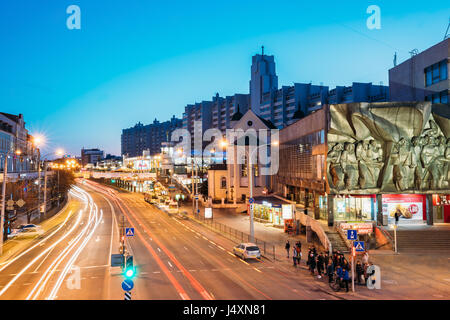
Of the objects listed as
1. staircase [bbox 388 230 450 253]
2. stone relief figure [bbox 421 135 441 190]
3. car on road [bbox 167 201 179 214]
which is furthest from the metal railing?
stone relief figure [bbox 421 135 441 190]

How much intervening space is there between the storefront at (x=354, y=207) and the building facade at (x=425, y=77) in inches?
533

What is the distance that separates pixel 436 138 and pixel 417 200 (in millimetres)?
6809

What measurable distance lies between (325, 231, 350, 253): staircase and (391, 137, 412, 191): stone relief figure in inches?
332

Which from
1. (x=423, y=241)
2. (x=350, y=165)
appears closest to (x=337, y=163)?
(x=350, y=165)

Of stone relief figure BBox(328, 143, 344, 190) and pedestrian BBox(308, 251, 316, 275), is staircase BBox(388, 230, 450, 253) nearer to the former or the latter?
stone relief figure BBox(328, 143, 344, 190)

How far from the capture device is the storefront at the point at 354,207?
125 ft

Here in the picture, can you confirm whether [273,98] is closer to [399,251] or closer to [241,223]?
[241,223]

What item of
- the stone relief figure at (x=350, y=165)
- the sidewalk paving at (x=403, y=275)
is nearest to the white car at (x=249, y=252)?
the sidewalk paving at (x=403, y=275)

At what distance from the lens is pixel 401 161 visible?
119 feet

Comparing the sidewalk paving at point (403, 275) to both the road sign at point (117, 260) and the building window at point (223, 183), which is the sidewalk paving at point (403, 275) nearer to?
the road sign at point (117, 260)

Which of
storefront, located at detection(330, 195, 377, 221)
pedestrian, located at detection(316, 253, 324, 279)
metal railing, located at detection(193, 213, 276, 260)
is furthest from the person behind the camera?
storefront, located at detection(330, 195, 377, 221)

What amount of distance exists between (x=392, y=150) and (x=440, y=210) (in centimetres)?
993

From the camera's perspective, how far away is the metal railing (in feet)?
107

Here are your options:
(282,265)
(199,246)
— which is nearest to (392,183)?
(282,265)
